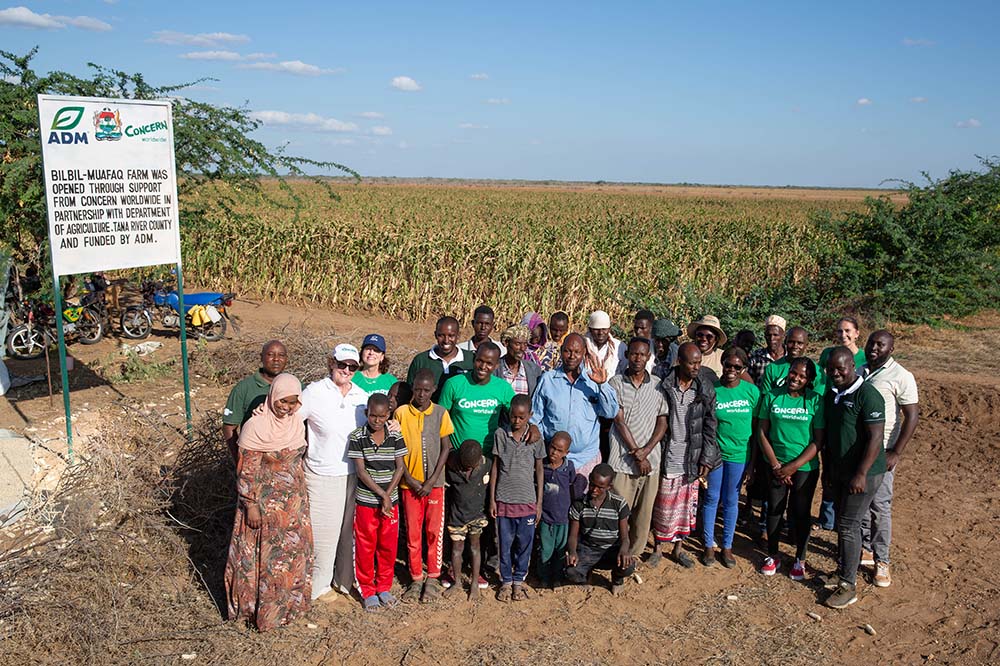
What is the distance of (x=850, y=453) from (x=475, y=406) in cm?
255

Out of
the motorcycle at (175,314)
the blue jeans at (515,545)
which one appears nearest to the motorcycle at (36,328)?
the motorcycle at (175,314)

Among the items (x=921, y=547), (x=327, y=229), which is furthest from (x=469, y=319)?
(x=921, y=547)

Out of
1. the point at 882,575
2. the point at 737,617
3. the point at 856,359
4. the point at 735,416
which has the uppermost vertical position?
the point at 856,359

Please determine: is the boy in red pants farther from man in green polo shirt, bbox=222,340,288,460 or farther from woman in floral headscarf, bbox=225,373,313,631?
man in green polo shirt, bbox=222,340,288,460

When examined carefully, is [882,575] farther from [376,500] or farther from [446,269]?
[446,269]

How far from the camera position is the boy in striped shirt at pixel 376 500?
4719mm

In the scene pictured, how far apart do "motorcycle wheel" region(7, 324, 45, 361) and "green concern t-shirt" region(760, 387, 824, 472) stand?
949cm

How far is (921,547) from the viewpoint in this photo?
19.7 feet

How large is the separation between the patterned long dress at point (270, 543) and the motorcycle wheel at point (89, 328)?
824cm

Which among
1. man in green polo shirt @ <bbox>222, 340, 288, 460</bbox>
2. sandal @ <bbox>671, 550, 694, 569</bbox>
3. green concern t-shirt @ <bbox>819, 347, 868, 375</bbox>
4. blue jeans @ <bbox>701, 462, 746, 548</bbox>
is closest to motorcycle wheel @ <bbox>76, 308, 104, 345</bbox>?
man in green polo shirt @ <bbox>222, 340, 288, 460</bbox>

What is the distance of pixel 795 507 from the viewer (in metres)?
5.51

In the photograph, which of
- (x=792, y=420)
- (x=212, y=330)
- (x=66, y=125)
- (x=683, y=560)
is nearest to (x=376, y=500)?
(x=683, y=560)

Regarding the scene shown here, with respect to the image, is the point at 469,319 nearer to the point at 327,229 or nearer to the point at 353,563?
the point at 327,229

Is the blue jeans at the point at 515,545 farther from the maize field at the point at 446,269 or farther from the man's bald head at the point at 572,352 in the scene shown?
the maize field at the point at 446,269
